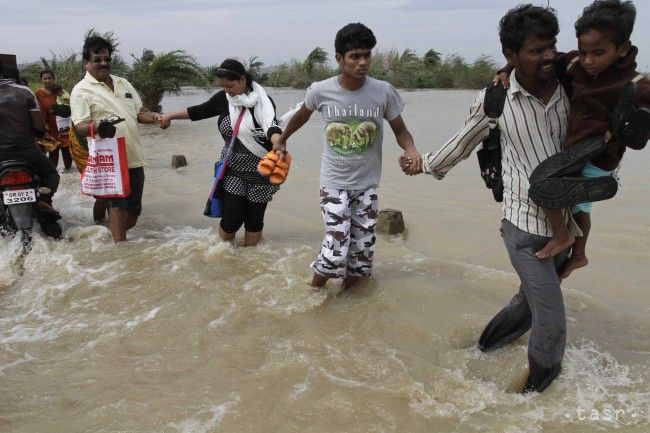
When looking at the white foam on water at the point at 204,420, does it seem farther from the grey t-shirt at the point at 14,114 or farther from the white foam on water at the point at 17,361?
the grey t-shirt at the point at 14,114

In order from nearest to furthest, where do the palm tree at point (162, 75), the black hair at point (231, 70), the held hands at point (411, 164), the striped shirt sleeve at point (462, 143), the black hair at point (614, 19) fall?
the black hair at point (614, 19) → the striped shirt sleeve at point (462, 143) → the held hands at point (411, 164) → the black hair at point (231, 70) → the palm tree at point (162, 75)

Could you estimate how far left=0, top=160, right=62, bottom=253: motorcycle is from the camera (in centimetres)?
528

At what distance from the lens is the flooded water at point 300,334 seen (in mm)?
2834

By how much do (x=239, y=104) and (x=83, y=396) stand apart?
2692 millimetres

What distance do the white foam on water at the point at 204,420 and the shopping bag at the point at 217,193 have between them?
2.42m

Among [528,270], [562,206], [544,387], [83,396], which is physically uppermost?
[562,206]

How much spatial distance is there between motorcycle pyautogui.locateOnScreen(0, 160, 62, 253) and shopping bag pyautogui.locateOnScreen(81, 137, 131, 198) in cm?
67

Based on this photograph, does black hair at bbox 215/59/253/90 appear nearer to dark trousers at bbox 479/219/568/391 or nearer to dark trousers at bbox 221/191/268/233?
dark trousers at bbox 221/191/268/233

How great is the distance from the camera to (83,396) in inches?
120

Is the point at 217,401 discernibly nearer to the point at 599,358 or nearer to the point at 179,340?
the point at 179,340

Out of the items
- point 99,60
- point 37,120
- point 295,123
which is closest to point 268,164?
point 295,123

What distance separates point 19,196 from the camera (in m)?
5.33

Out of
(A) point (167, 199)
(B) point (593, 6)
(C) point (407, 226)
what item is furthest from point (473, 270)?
(A) point (167, 199)

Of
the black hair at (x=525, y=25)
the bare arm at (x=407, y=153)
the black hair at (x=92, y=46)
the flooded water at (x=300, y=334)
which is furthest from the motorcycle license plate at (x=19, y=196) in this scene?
the black hair at (x=525, y=25)
